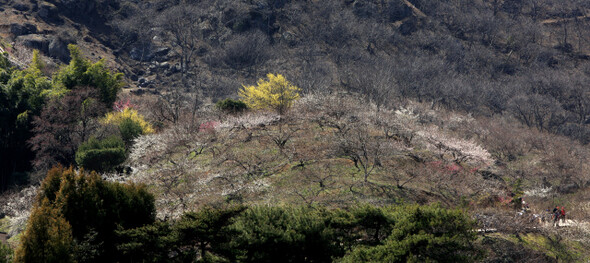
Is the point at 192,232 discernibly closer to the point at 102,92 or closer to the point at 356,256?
the point at 356,256

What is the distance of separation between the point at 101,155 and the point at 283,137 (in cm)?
1218

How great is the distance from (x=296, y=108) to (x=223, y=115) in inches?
258

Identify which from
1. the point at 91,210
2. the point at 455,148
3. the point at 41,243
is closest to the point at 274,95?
the point at 455,148

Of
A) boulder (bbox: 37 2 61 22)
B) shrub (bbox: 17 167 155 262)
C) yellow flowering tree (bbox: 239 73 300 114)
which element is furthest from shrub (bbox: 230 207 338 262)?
boulder (bbox: 37 2 61 22)

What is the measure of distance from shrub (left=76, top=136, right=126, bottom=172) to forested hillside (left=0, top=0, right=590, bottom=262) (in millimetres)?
141

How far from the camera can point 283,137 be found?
107 feet

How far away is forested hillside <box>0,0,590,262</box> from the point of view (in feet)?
52.6

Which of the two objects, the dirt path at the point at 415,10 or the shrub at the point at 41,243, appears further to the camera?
the dirt path at the point at 415,10

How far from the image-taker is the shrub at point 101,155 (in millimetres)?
29812

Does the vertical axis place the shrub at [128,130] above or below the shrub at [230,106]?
above

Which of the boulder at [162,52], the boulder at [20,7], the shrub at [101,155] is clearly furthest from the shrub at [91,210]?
the boulder at [20,7]

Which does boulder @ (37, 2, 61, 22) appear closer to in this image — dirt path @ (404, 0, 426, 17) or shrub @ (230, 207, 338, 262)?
shrub @ (230, 207, 338, 262)

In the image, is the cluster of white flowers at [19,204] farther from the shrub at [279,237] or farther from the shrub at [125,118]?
the shrub at [279,237]

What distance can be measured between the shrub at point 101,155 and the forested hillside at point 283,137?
141 millimetres
